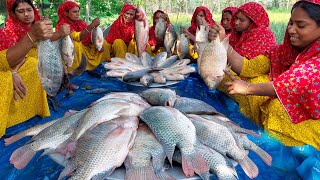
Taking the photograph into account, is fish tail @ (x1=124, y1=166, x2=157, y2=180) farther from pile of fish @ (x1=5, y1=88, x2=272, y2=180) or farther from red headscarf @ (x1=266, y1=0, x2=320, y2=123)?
red headscarf @ (x1=266, y1=0, x2=320, y2=123)

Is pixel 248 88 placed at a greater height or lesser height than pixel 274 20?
greater

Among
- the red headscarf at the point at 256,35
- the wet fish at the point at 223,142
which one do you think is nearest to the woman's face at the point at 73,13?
the red headscarf at the point at 256,35

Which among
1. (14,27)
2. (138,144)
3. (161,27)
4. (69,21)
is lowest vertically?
(138,144)

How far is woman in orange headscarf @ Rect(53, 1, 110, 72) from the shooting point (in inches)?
198

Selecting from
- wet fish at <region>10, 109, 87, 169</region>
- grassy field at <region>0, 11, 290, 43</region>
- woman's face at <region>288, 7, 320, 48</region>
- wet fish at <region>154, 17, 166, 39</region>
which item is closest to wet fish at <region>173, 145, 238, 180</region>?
wet fish at <region>10, 109, 87, 169</region>

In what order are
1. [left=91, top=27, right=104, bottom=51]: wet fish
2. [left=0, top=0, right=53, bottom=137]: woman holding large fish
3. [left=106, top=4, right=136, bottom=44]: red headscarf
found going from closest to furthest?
[left=0, top=0, right=53, bottom=137]: woman holding large fish < [left=91, top=27, right=104, bottom=51]: wet fish < [left=106, top=4, right=136, bottom=44]: red headscarf

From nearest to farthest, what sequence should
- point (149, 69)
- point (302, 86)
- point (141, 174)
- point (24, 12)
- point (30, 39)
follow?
point (141, 174) → point (302, 86) → point (30, 39) → point (24, 12) → point (149, 69)

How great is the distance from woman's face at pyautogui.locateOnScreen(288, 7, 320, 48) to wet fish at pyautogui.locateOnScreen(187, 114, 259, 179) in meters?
1.17

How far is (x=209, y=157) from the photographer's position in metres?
1.55

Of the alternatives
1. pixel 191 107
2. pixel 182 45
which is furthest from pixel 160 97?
pixel 182 45

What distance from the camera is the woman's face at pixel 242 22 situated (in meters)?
3.97

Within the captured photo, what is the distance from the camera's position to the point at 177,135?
1576mm

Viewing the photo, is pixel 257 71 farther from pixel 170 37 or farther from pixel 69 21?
pixel 69 21

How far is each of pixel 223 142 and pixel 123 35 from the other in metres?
4.67
